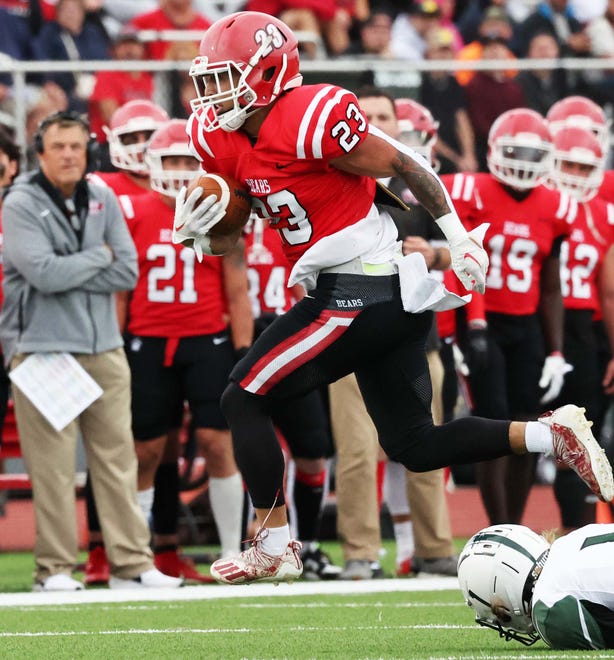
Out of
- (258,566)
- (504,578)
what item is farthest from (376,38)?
(504,578)

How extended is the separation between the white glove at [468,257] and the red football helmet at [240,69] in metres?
0.72

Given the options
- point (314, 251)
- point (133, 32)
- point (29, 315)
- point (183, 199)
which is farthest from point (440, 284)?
point (133, 32)

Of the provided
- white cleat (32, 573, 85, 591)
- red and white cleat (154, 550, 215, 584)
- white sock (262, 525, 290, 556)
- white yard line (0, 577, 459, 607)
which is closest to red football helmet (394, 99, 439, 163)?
white yard line (0, 577, 459, 607)

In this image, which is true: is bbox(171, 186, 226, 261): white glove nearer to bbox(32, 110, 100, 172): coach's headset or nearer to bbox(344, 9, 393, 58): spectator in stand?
bbox(32, 110, 100, 172): coach's headset

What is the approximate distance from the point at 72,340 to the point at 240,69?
2.39 metres

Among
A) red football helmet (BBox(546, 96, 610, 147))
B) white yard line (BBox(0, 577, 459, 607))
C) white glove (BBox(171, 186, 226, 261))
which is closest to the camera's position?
white glove (BBox(171, 186, 226, 261))

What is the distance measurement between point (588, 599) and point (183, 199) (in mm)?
1779

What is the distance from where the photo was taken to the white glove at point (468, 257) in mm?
4883

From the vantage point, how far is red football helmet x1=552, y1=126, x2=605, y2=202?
331 inches

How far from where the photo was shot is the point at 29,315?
22.7 feet

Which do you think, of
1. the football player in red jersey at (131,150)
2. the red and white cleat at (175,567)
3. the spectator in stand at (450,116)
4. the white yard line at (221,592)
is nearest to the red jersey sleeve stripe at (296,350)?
the white yard line at (221,592)

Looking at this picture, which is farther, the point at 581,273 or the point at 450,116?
the point at 450,116

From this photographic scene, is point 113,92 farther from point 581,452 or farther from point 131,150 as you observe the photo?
point 581,452

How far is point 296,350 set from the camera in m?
4.84
